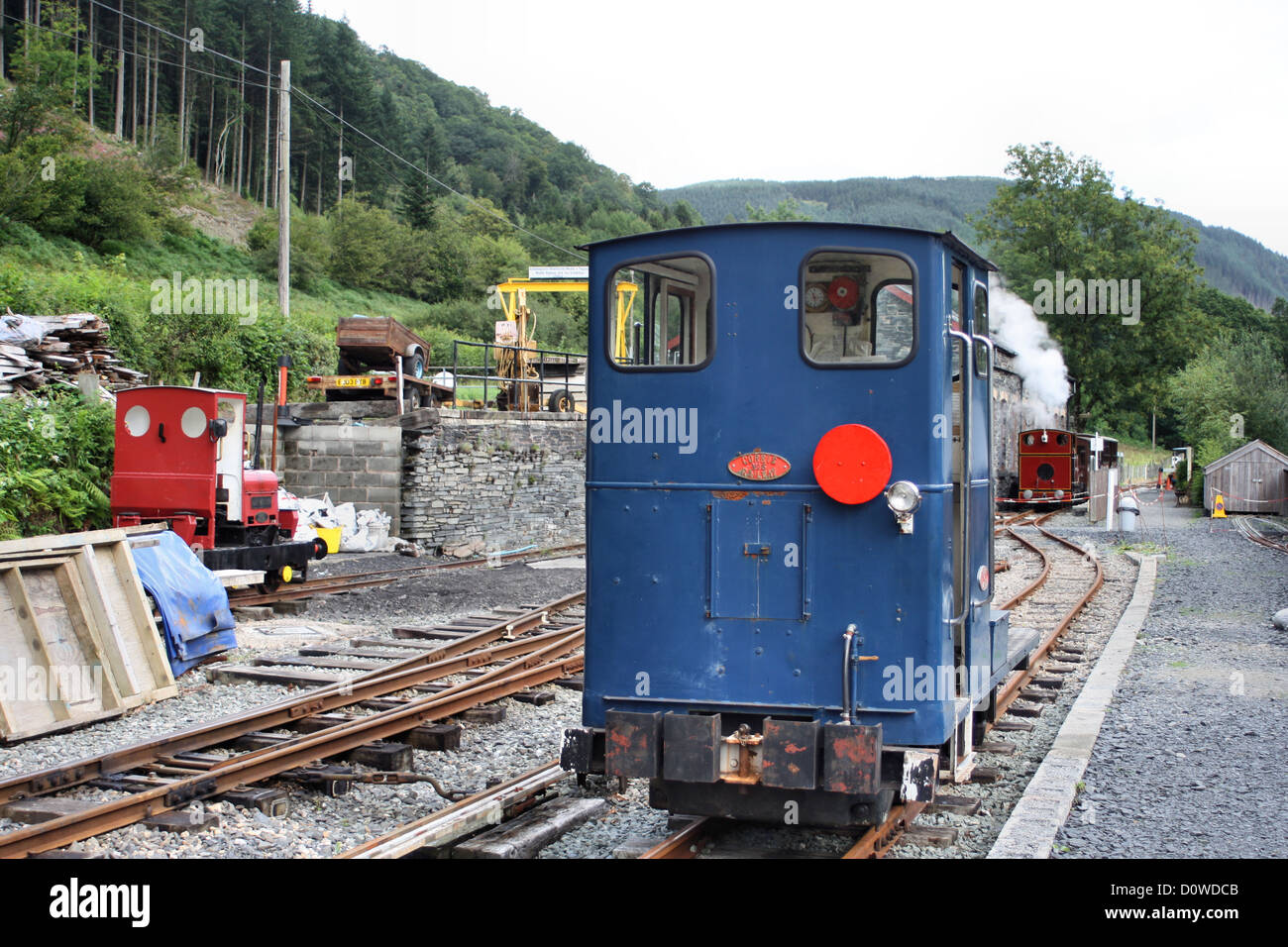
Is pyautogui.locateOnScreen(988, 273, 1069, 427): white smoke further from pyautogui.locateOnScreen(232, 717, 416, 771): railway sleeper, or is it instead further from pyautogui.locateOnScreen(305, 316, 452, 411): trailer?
pyautogui.locateOnScreen(232, 717, 416, 771): railway sleeper

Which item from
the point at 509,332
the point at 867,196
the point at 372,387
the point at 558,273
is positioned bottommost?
the point at 372,387

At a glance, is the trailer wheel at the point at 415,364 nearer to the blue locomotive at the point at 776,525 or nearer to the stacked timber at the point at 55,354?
the stacked timber at the point at 55,354

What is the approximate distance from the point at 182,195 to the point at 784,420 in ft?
175

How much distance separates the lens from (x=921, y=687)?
479cm

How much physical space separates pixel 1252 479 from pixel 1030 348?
21241 millimetres

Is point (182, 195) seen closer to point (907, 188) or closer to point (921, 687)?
point (921, 687)

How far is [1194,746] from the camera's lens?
7.33m

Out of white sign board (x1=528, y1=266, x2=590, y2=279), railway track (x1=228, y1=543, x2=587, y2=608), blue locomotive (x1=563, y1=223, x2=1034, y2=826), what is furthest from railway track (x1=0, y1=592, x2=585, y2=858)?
white sign board (x1=528, y1=266, x2=590, y2=279)

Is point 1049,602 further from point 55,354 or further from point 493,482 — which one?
point 55,354

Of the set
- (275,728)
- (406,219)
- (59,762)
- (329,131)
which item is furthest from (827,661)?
(329,131)

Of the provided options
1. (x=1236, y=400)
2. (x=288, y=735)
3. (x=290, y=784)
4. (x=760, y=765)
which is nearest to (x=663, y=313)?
(x=760, y=765)

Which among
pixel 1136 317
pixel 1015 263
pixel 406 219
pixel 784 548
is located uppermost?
pixel 406 219

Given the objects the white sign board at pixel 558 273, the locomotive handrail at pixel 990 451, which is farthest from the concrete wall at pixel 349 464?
the locomotive handrail at pixel 990 451

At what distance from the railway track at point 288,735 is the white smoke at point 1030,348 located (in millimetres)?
45926
